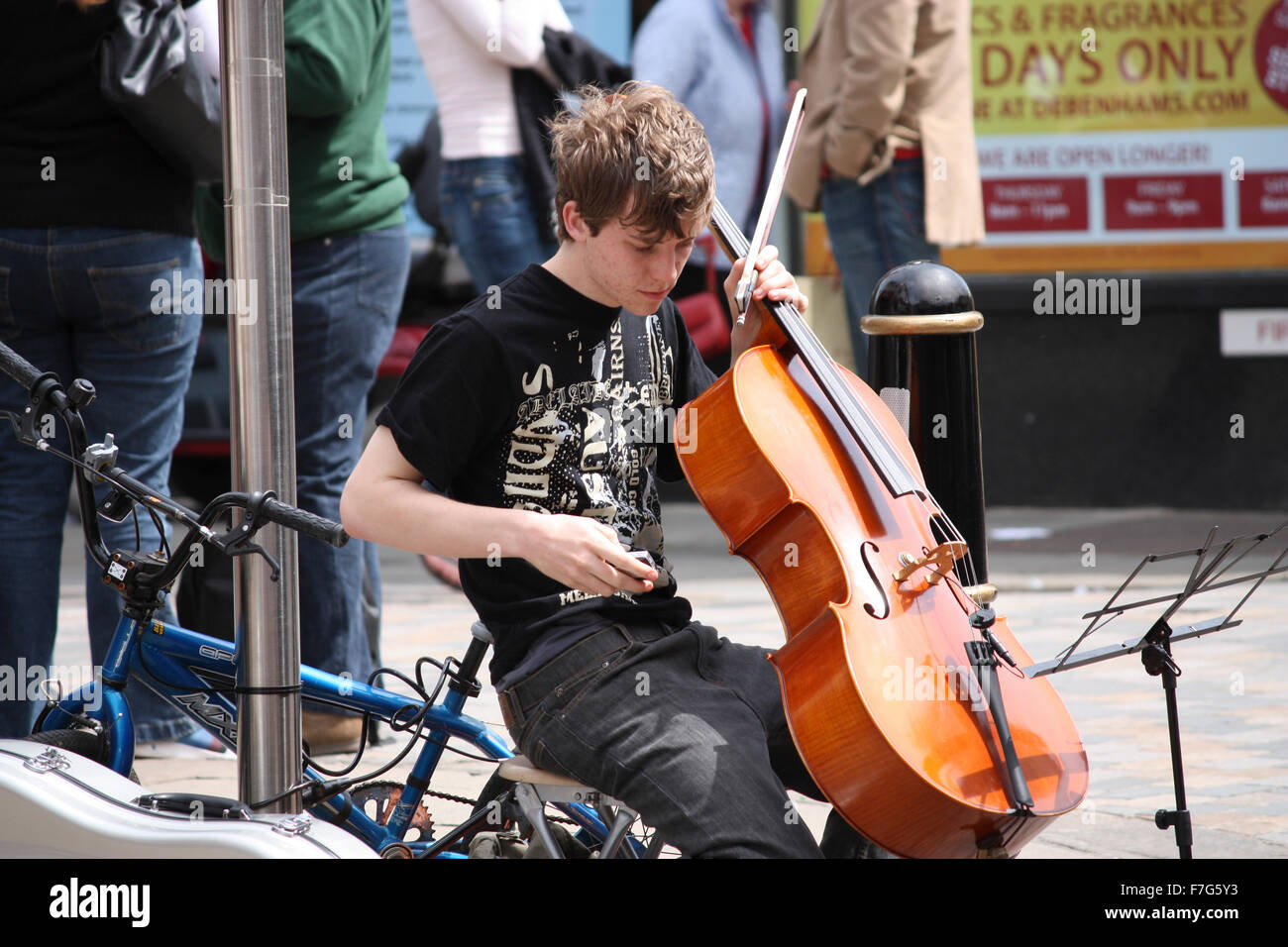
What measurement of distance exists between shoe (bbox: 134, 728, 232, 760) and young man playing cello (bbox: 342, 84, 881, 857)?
1.74 m

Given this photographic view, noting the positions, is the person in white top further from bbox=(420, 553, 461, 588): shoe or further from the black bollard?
the black bollard

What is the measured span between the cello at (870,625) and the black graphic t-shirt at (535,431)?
133 millimetres

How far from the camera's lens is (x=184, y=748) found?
4.05 metres

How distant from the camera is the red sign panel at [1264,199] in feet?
25.9

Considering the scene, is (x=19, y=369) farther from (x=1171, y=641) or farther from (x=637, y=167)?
(x=1171, y=641)

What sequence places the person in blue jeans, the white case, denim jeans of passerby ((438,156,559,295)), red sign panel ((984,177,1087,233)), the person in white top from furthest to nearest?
red sign panel ((984,177,1087,233)) → denim jeans of passerby ((438,156,559,295)) → the person in white top → the person in blue jeans → the white case

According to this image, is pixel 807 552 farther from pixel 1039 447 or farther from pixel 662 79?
pixel 1039 447

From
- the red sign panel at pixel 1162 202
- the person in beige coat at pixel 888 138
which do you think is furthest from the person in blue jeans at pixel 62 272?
the red sign panel at pixel 1162 202

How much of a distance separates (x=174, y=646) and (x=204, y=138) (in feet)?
3.68

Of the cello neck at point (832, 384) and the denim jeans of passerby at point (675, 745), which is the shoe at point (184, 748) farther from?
the cello neck at point (832, 384)

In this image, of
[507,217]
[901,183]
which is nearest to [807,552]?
[507,217]

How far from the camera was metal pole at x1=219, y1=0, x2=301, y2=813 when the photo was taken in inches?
91.7

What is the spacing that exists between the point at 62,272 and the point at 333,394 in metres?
0.75

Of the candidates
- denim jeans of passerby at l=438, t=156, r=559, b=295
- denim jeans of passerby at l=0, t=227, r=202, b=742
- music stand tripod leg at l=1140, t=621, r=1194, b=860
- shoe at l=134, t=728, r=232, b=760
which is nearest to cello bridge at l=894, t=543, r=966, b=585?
music stand tripod leg at l=1140, t=621, r=1194, b=860
